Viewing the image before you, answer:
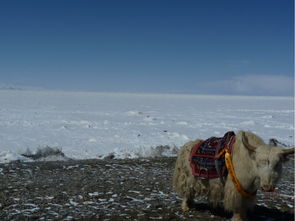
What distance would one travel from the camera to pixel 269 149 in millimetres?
3342

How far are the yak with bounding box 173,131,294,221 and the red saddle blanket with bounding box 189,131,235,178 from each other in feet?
0.33

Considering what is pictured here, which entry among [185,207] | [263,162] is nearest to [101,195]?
[185,207]

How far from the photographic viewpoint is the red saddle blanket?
396cm

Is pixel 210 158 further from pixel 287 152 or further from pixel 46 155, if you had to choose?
pixel 46 155

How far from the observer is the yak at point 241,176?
3.26 meters

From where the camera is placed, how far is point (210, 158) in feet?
13.4

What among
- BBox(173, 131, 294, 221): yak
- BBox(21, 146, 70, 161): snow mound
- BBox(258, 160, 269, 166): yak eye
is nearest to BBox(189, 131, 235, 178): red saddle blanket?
BBox(173, 131, 294, 221): yak

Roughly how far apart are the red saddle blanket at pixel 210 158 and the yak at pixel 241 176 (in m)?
0.10

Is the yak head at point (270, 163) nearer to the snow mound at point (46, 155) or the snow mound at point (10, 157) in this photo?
the snow mound at point (46, 155)

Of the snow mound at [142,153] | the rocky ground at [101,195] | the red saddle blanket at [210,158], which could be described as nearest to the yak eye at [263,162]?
the red saddle blanket at [210,158]

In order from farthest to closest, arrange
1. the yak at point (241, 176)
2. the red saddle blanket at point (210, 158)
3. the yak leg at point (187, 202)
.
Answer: the yak leg at point (187, 202)
the red saddle blanket at point (210, 158)
the yak at point (241, 176)

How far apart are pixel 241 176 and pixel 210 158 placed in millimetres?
521

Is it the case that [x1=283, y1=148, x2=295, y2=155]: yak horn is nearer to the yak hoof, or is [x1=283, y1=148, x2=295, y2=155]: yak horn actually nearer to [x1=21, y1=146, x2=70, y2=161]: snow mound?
the yak hoof

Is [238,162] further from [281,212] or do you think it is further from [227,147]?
[281,212]
